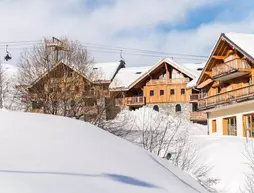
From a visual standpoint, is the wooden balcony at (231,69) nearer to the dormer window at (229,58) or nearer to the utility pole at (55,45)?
the dormer window at (229,58)

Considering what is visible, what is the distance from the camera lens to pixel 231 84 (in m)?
25.8

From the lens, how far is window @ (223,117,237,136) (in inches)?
971

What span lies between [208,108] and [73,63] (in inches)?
461

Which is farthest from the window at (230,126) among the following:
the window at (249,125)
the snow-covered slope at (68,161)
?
the snow-covered slope at (68,161)

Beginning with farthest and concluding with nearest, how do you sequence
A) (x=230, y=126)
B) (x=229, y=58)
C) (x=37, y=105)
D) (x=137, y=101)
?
(x=137, y=101) < (x=230, y=126) < (x=229, y=58) < (x=37, y=105)

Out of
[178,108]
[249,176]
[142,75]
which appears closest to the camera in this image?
[249,176]

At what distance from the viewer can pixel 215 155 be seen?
16016mm

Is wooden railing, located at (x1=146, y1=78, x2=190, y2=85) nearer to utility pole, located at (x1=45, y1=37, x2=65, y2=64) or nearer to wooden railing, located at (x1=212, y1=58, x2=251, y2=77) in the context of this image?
wooden railing, located at (x1=212, y1=58, x2=251, y2=77)

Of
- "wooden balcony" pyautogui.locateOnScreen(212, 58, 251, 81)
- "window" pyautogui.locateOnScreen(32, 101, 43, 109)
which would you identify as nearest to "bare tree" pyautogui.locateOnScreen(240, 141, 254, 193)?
"wooden balcony" pyautogui.locateOnScreen(212, 58, 251, 81)

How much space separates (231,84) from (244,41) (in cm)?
359

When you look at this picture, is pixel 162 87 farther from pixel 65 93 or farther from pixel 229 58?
pixel 65 93

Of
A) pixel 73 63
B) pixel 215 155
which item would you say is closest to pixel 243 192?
pixel 215 155

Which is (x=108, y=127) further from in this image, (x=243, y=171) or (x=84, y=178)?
(x=84, y=178)

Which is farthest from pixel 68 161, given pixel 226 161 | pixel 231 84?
pixel 231 84
